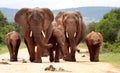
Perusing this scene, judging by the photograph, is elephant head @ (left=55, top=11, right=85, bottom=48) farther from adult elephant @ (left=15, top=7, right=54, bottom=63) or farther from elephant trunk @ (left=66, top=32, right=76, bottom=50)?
adult elephant @ (left=15, top=7, right=54, bottom=63)

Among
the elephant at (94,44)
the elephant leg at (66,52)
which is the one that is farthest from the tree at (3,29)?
the elephant leg at (66,52)

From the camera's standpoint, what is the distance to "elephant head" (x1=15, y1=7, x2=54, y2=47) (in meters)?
21.6

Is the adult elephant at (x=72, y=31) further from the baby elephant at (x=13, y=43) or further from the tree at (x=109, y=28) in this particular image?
the tree at (x=109, y=28)

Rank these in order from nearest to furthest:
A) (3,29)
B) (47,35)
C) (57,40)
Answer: (47,35), (57,40), (3,29)

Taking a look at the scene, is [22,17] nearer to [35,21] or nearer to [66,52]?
[35,21]

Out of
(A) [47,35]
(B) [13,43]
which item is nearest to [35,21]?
(A) [47,35]

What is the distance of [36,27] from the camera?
70.9ft

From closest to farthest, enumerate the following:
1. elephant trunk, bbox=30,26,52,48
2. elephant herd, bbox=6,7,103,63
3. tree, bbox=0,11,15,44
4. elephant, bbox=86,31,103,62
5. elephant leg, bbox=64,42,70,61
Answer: elephant trunk, bbox=30,26,52,48 → elephant herd, bbox=6,7,103,63 → elephant leg, bbox=64,42,70,61 → elephant, bbox=86,31,103,62 → tree, bbox=0,11,15,44

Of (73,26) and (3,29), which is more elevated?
(73,26)

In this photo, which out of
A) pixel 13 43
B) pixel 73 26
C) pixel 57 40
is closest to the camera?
pixel 13 43

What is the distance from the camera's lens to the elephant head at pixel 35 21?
2156cm

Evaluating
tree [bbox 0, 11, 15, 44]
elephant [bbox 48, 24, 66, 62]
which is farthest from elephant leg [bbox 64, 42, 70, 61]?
tree [bbox 0, 11, 15, 44]

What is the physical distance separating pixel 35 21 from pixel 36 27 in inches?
11.1

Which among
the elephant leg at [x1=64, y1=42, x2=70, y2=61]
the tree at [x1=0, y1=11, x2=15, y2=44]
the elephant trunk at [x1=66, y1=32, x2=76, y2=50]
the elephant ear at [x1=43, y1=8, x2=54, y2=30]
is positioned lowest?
the tree at [x1=0, y1=11, x2=15, y2=44]
